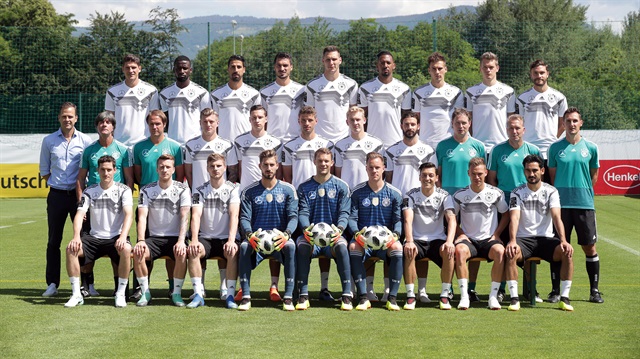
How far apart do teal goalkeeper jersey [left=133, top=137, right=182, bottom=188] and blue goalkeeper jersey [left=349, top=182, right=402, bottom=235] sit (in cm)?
190

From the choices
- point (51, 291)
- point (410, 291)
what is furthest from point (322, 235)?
point (51, 291)

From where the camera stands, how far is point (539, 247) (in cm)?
879

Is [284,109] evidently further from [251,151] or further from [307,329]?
[307,329]

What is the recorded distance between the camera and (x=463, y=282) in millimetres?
8633

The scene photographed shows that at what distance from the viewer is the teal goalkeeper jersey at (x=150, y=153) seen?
9266mm

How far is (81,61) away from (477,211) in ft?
70.5

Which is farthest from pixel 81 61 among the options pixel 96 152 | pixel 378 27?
pixel 96 152

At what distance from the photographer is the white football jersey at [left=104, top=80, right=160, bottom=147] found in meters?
9.87

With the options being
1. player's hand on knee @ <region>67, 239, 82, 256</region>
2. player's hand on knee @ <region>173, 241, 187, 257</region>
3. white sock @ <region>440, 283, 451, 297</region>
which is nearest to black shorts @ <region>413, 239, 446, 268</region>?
white sock @ <region>440, 283, 451, 297</region>

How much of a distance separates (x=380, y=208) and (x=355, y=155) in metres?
0.73

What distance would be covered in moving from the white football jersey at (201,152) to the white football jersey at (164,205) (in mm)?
440

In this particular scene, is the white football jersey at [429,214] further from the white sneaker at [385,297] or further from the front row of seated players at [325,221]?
the white sneaker at [385,297]

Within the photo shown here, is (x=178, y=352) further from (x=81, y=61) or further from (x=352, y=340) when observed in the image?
(x=81, y=61)

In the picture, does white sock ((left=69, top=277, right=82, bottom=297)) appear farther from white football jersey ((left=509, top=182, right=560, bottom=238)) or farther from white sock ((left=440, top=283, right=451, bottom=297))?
white football jersey ((left=509, top=182, right=560, bottom=238))
